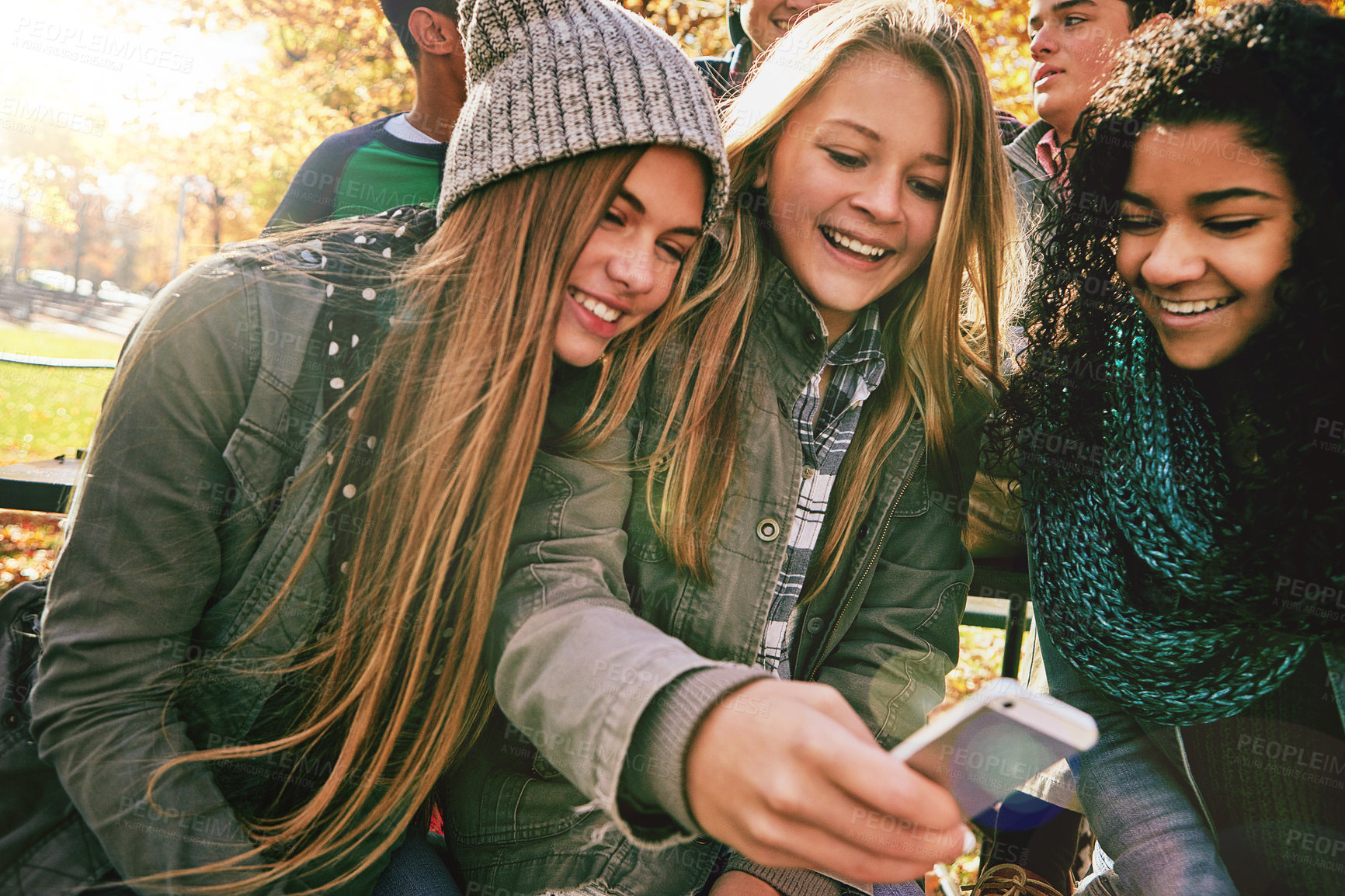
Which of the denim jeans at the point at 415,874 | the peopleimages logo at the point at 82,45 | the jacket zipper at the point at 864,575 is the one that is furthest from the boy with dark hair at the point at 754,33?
the denim jeans at the point at 415,874

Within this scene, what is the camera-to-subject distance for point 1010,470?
204cm

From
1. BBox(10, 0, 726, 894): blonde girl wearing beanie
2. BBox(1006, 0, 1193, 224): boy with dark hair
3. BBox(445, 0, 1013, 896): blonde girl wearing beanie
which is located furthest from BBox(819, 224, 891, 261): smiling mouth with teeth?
BBox(1006, 0, 1193, 224): boy with dark hair

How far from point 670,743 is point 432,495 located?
653mm

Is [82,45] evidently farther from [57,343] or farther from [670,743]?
[57,343]

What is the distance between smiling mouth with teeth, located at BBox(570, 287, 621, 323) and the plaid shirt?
0.46 m

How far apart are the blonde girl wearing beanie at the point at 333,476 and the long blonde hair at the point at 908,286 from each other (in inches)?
8.3

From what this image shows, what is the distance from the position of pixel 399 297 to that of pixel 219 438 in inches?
15.6

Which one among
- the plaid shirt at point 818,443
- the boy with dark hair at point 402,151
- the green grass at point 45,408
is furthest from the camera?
the green grass at point 45,408

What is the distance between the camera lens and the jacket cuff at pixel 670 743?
1165mm

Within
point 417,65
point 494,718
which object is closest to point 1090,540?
point 494,718

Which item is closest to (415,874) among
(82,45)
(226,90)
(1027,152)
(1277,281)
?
(1277,281)

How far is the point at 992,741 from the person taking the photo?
4.24ft

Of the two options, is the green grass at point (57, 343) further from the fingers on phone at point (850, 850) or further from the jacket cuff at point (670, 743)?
the fingers on phone at point (850, 850)

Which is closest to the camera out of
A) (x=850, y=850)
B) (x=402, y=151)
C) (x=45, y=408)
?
(x=850, y=850)
